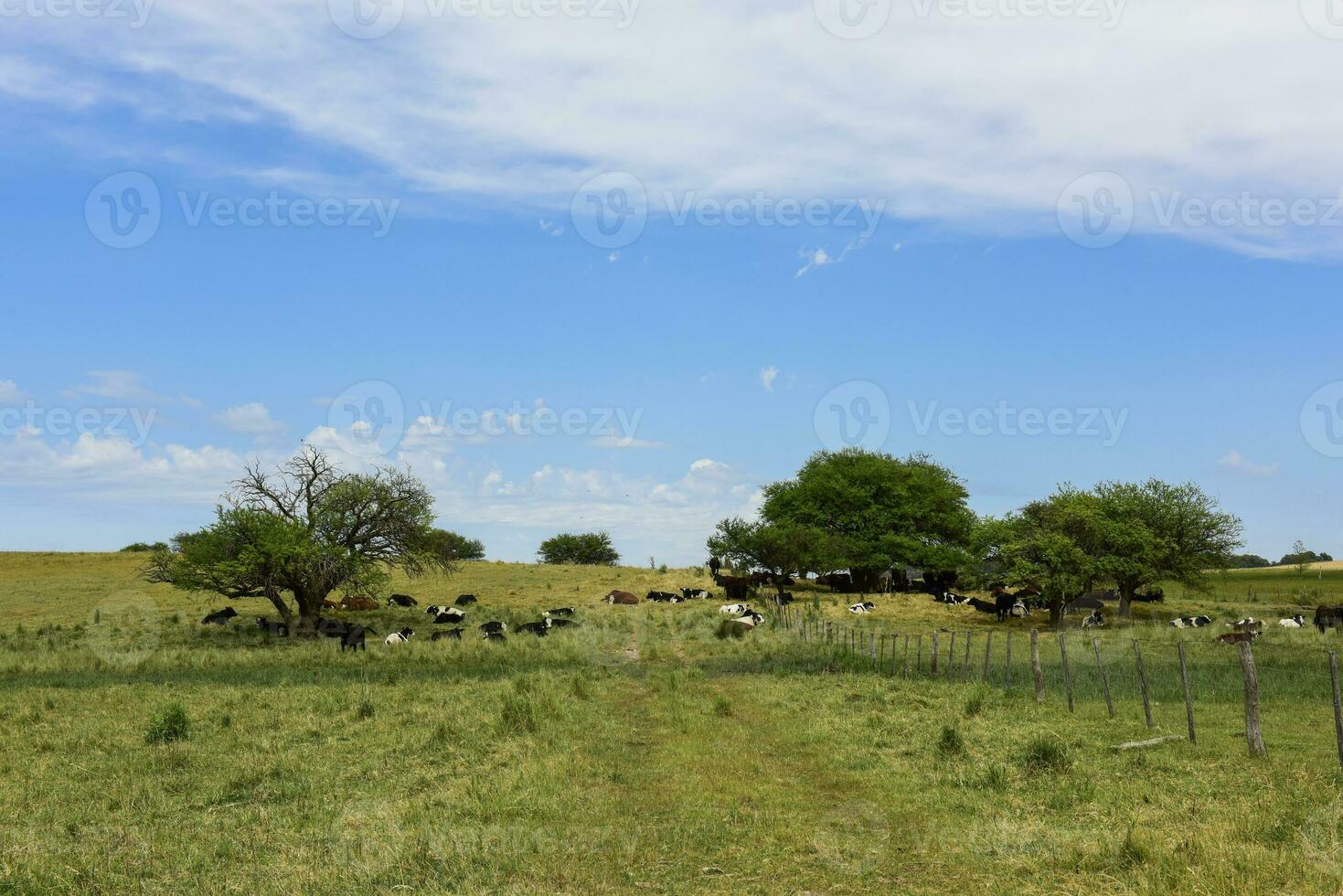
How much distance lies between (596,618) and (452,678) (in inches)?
830

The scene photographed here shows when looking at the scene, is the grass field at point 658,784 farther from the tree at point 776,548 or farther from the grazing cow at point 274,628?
the tree at point 776,548

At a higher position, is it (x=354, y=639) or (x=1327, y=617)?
(x=1327, y=617)

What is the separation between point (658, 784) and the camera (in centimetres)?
1423

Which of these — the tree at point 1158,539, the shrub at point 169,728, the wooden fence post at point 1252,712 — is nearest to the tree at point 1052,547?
the tree at point 1158,539

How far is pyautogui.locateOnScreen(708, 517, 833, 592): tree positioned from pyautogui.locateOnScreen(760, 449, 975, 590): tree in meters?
1.40

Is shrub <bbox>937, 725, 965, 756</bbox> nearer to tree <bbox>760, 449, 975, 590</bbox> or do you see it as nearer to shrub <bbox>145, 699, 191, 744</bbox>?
shrub <bbox>145, 699, 191, 744</bbox>

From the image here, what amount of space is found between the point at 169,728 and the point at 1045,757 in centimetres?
1540

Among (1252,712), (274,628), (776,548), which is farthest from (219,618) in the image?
(1252,712)

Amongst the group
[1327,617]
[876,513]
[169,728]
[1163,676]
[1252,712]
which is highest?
[876,513]

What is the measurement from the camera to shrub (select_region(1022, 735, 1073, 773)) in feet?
48.0

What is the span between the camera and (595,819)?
1230cm

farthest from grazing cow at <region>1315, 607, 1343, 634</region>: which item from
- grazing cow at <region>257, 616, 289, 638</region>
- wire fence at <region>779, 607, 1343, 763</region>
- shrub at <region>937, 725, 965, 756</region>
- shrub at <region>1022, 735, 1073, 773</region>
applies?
grazing cow at <region>257, 616, 289, 638</region>

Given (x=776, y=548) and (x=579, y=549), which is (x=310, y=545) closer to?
(x=776, y=548)

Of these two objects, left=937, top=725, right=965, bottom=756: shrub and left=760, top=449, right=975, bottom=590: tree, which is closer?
left=937, top=725, right=965, bottom=756: shrub
